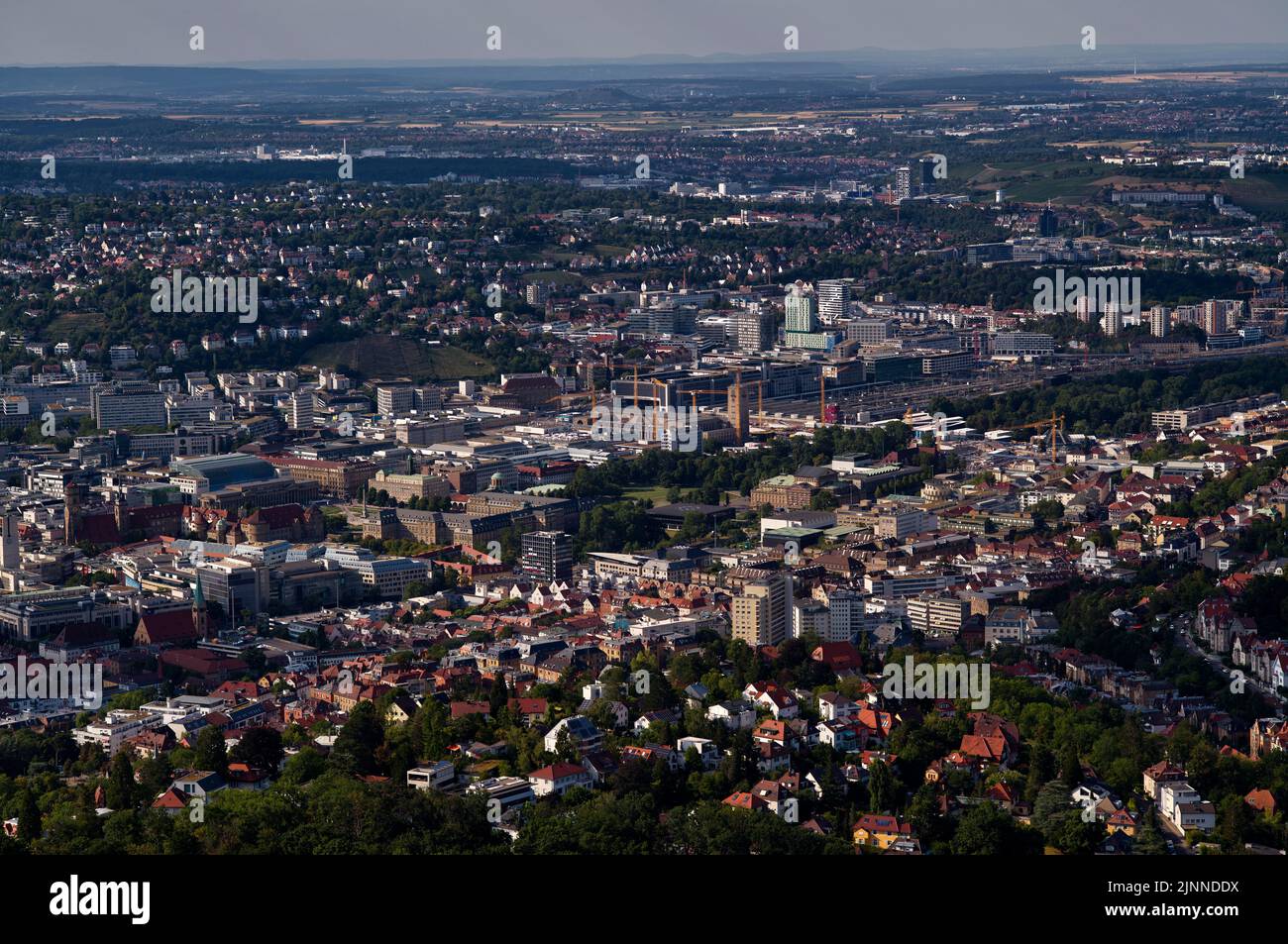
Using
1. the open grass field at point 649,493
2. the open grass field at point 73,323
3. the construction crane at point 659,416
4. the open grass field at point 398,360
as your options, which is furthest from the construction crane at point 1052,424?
the open grass field at point 73,323

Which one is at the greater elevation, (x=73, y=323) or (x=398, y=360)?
(x=73, y=323)

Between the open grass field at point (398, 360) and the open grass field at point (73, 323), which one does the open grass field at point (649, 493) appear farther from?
the open grass field at point (73, 323)

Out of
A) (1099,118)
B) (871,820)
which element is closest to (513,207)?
(1099,118)

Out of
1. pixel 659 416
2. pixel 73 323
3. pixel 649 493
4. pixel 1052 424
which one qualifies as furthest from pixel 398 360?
pixel 649 493

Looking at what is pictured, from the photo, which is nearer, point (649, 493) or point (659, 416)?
point (649, 493)

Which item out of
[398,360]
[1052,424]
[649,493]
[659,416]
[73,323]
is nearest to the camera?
[649,493]

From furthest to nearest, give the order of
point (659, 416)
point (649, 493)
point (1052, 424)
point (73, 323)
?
point (73, 323) < point (659, 416) < point (1052, 424) < point (649, 493)

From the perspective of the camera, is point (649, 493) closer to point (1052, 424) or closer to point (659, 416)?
point (659, 416)
